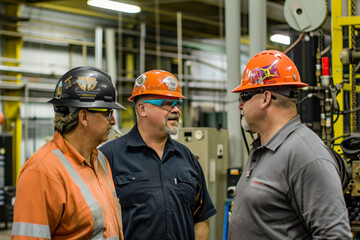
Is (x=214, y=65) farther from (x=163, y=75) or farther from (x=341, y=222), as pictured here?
(x=341, y=222)

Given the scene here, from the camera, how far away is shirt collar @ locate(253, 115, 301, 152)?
1.79 metres

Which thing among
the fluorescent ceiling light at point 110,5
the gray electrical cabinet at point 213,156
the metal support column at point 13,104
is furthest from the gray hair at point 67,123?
the metal support column at point 13,104

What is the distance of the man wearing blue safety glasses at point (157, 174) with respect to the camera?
2.38 m

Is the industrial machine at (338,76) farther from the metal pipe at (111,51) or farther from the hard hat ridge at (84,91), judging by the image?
the metal pipe at (111,51)

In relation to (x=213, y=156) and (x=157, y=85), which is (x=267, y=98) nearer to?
(x=157, y=85)

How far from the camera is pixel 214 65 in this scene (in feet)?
37.5

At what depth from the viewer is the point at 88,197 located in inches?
71.9

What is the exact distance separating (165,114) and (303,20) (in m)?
1.57

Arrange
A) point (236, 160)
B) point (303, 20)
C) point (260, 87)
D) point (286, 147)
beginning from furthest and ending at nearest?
point (236, 160), point (303, 20), point (260, 87), point (286, 147)

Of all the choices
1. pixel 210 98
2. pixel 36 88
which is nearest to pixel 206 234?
pixel 36 88

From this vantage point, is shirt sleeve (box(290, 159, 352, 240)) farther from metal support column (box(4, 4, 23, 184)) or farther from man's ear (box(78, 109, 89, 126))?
metal support column (box(4, 4, 23, 184))

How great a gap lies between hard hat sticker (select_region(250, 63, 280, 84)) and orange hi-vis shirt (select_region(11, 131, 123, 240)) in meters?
0.76

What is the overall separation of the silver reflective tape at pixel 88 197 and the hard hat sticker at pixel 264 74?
0.78 meters

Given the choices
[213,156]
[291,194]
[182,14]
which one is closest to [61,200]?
[291,194]
